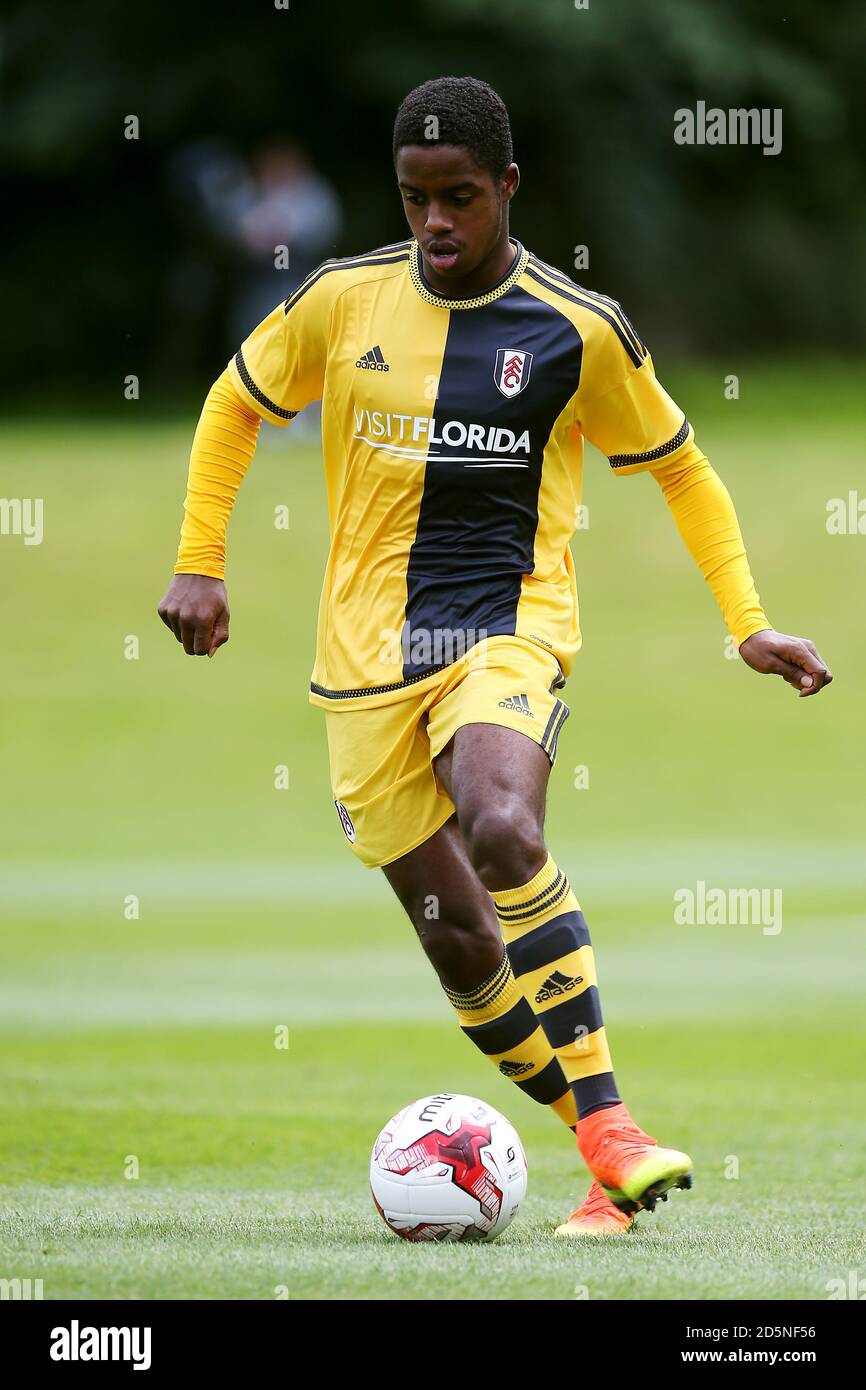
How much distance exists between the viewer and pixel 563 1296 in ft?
15.5

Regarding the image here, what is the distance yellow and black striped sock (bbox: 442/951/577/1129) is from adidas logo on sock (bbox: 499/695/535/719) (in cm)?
89

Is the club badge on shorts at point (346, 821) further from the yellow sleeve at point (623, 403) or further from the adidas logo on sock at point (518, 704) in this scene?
the yellow sleeve at point (623, 403)

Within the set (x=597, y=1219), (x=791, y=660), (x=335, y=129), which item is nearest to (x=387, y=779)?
(x=791, y=660)

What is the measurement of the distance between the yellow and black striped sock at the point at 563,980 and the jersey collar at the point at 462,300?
5.29 feet

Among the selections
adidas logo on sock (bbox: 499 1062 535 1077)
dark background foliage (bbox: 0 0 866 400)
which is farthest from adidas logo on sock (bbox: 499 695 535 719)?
dark background foliage (bbox: 0 0 866 400)

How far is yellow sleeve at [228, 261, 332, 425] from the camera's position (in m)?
6.08

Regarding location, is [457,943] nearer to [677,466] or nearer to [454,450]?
[454,450]

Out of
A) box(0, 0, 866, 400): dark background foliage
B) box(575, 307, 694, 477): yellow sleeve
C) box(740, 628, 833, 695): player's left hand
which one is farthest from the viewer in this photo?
box(0, 0, 866, 400): dark background foliage

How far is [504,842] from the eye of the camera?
17.8 ft

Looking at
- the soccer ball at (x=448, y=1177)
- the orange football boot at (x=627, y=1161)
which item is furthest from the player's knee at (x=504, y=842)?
the soccer ball at (x=448, y=1177)

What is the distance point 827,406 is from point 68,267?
10.6m

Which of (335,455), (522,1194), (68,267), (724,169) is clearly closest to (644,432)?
(335,455)

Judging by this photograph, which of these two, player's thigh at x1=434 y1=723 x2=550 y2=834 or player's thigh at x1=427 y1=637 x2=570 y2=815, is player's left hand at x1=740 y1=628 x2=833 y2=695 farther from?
player's thigh at x1=434 y1=723 x2=550 y2=834

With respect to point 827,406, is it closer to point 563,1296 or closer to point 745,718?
point 745,718
